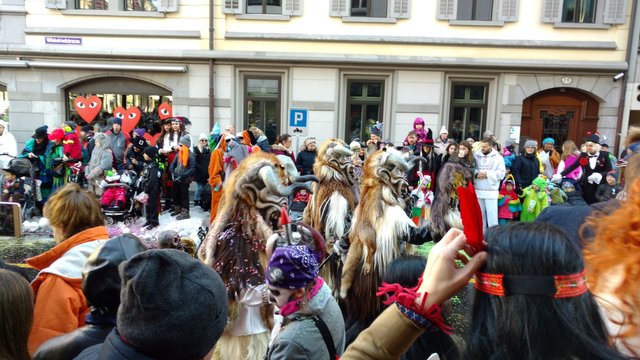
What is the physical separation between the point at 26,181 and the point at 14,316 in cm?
873

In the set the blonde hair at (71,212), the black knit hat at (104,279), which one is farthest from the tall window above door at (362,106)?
the black knit hat at (104,279)

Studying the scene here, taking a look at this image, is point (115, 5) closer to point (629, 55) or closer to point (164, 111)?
point (164, 111)

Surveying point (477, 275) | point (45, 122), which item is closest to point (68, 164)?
point (45, 122)

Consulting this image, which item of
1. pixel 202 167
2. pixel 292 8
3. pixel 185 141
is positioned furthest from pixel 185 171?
pixel 292 8

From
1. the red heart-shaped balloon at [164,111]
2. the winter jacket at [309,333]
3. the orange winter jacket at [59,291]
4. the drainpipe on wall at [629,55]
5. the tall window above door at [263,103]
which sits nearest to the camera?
the winter jacket at [309,333]

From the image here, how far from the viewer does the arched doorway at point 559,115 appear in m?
13.9

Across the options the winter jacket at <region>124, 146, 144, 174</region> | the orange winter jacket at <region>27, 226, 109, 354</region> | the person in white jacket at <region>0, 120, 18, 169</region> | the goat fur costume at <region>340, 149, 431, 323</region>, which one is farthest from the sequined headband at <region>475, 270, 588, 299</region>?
the person in white jacket at <region>0, 120, 18, 169</region>

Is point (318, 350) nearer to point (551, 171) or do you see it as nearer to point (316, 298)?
point (316, 298)

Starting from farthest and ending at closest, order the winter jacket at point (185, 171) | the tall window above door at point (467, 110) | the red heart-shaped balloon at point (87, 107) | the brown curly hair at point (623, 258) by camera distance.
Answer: the tall window above door at point (467, 110) < the red heart-shaped balloon at point (87, 107) < the winter jacket at point (185, 171) < the brown curly hair at point (623, 258)

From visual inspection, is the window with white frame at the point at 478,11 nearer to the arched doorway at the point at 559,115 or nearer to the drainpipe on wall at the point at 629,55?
the arched doorway at the point at 559,115

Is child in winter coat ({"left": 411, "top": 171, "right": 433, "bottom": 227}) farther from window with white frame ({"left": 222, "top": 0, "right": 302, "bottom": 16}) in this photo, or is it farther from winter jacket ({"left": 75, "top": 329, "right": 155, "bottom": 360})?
window with white frame ({"left": 222, "top": 0, "right": 302, "bottom": 16})

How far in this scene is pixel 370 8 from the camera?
1373 cm

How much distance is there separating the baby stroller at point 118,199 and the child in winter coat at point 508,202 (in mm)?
7715

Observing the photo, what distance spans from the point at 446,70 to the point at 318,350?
1294 centimetres
